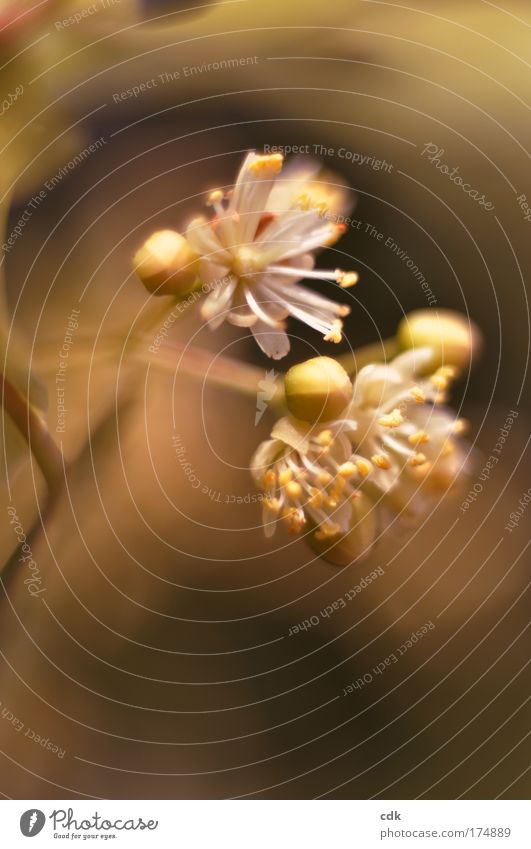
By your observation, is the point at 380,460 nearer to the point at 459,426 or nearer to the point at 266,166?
the point at 459,426

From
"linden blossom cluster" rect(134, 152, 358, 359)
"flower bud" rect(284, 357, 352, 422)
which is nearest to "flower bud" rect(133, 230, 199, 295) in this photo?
"linden blossom cluster" rect(134, 152, 358, 359)

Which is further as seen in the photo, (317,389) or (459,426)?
(459,426)

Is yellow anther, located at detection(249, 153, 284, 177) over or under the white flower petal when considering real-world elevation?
over

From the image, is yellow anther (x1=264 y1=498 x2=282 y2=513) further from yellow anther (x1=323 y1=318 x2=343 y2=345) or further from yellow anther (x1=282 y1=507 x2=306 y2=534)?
yellow anther (x1=323 y1=318 x2=343 y2=345)

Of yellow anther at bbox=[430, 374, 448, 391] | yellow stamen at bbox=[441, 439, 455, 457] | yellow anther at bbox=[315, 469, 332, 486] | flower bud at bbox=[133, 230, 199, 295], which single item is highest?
flower bud at bbox=[133, 230, 199, 295]

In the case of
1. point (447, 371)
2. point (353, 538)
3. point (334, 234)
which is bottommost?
point (353, 538)

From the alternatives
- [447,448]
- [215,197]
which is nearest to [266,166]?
[215,197]
